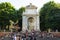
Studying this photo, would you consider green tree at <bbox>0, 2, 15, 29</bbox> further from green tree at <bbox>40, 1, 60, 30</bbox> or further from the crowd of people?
the crowd of people

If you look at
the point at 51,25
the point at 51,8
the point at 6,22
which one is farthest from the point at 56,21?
the point at 6,22

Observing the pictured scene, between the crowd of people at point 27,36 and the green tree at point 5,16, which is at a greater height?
the green tree at point 5,16

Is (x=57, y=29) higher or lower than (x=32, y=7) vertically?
lower

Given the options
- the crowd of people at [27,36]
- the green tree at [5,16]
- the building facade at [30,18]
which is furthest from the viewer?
the green tree at [5,16]

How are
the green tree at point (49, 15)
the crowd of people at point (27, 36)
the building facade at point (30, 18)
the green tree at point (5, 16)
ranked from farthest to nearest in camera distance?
the green tree at point (5, 16)
the green tree at point (49, 15)
the building facade at point (30, 18)
the crowd of people at point (27, 36)

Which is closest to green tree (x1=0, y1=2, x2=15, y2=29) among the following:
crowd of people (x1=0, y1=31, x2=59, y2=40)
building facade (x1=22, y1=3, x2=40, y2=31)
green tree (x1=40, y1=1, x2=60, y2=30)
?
building facade (x1=22, y1=3, x2=40, y2=31)

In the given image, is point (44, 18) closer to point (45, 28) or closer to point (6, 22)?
point (45, 28)

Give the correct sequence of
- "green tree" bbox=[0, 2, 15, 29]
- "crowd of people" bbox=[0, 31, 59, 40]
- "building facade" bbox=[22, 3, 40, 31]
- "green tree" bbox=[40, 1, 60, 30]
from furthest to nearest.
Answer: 1. "green tree" bbox=[0, 2, 15, 29]
2. "green tree" bbox=[40, 1, 60, 30]
3. "building facade" bbox=[22, 3, 40, 31]
4. "crowd of people" bbox=[0, 31, 59, 40]

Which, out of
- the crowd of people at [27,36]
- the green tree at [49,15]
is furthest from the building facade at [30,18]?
the crowd of people at [27,36]

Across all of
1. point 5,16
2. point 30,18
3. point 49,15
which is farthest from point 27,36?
point 5,16

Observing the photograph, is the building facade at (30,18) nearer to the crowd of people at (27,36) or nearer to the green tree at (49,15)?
the green tree at (49,15)

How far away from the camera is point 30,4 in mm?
43406

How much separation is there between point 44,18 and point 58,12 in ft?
15.2

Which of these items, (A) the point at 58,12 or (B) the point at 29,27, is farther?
(A) the point at 58,12
